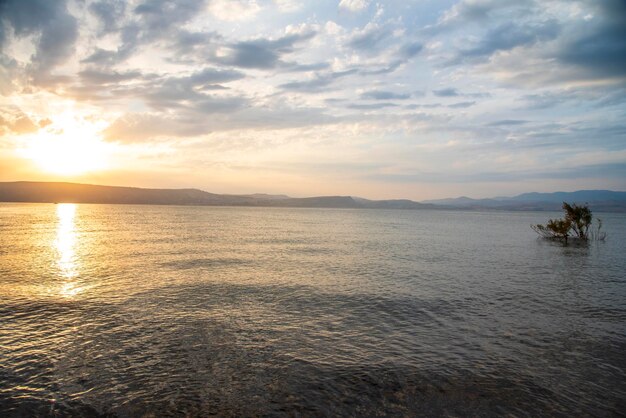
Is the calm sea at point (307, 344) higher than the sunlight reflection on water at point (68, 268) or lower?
higher

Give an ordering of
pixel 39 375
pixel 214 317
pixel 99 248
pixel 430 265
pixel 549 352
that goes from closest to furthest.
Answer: pixel 39 375
pixel 549 352
pixel 214 317
pixel 430 265
pixel 99 248

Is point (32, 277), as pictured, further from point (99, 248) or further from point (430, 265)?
point (430, 265)

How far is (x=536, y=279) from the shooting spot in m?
35.1

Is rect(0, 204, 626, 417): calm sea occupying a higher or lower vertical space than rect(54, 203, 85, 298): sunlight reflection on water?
higher

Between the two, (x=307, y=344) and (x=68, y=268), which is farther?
(x=68, y=268)

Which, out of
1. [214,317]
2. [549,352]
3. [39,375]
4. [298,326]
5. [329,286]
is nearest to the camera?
[39,375]

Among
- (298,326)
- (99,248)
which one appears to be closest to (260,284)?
(298,326)

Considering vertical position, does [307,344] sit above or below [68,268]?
above

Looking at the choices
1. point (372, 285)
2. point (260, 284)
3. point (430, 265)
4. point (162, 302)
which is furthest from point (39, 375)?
point (430, 265)

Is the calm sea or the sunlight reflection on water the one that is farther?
the sunlight reflection on water

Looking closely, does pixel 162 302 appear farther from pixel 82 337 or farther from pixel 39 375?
pixel 39 375

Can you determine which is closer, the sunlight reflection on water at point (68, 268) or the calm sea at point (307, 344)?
the calm sea at point (307, 344)

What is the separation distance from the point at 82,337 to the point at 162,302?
6.91 metres

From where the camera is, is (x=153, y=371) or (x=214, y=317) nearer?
(x=153, y=371)
